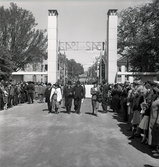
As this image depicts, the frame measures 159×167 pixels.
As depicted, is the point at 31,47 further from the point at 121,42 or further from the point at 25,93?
the point at 25,93

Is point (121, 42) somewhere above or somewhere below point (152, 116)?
above

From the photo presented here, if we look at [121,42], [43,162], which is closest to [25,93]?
[43,162]

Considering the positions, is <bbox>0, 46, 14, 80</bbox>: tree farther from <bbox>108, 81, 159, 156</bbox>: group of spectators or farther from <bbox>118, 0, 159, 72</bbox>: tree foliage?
<bbox>108, 81, 159, 156</bbox>: group of spectators

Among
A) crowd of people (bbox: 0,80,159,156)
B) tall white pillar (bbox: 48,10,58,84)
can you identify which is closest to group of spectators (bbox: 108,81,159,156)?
crowd of people (bbox: 0,80,159,156)

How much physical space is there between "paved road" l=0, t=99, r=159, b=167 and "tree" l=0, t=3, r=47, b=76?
25.7 m

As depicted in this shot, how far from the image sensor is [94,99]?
1269cm

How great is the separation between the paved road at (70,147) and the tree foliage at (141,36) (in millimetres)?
21536

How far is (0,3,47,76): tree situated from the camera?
113ft

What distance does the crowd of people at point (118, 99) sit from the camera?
6.52 meters

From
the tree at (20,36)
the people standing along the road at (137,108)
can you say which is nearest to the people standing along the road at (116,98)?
the people standing along the road at (137,108)

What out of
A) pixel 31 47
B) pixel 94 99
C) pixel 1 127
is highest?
pixel 31 47

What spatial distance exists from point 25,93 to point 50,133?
12.7m

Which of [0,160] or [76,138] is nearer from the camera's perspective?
[0,160]

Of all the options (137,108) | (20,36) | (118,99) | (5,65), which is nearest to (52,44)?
(5,65)
